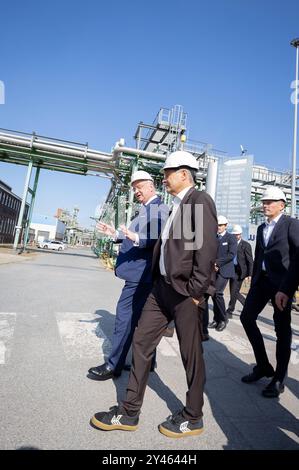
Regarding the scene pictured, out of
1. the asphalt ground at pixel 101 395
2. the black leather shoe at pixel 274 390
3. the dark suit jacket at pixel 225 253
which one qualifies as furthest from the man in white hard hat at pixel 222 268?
the black leather shoe at pixel 274 390

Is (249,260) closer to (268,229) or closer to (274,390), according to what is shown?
(268,229)

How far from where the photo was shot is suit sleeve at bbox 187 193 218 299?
2041 millimetres

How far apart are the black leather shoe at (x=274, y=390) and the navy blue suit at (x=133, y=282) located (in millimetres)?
Result: 1433

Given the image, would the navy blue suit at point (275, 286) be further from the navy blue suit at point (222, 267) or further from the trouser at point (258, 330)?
the navy blue suit at point (222, 267)

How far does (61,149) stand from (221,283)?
743 inches

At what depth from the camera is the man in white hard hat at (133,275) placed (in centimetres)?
294

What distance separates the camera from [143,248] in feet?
9.57

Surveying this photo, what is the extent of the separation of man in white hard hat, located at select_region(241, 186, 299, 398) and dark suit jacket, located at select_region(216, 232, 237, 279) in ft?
7.15

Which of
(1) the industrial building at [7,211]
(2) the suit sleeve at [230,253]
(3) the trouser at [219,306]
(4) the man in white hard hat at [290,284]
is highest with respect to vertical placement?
(1) the industrial building at [7,211]

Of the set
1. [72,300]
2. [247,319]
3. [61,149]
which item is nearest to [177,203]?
[247,319]

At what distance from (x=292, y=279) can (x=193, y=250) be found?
1.17m

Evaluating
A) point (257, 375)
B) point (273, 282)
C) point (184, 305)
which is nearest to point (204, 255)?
point (184, 305)

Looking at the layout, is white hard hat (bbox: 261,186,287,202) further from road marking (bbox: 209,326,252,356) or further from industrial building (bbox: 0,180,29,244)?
industrial building (bbox: 0,180,29,244)

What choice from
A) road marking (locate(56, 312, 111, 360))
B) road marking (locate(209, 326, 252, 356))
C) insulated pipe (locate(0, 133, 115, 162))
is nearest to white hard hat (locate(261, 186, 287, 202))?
road marking (locate(209, 326, 252, 356))
